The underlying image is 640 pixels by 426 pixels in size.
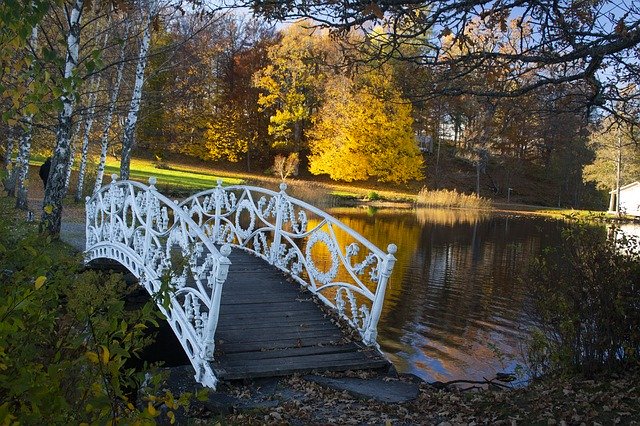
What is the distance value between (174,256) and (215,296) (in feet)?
2.82

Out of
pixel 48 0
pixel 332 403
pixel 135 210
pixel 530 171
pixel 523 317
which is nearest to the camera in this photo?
pixel 48 0

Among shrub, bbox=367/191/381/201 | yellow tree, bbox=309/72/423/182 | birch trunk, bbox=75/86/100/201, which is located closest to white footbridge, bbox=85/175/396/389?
birch trunk, bbox=75/86/100/201

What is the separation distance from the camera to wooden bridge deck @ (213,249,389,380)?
6285 millimetres

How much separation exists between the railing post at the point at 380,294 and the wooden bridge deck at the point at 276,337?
0.14 m

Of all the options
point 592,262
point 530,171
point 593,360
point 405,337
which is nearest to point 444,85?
point 592,262

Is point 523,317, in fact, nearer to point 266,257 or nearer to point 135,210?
point 266,257

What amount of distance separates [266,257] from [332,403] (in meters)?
4.71

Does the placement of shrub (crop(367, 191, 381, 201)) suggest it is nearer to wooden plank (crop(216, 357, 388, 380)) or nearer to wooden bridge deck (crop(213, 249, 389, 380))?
wooden bridge deck (crop(213, 249, 389, 380))

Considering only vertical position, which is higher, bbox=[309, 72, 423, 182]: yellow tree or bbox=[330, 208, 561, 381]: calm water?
bbox=[309, 72, 423, 182]: yellow tree

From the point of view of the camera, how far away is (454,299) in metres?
13.8

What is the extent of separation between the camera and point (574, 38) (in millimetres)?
5547

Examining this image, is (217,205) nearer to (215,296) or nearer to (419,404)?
(215,296)

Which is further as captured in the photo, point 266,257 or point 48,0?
point 266,257

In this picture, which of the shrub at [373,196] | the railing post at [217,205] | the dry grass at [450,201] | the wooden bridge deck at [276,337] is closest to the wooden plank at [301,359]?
the wooden bridge deck at [276,337]
